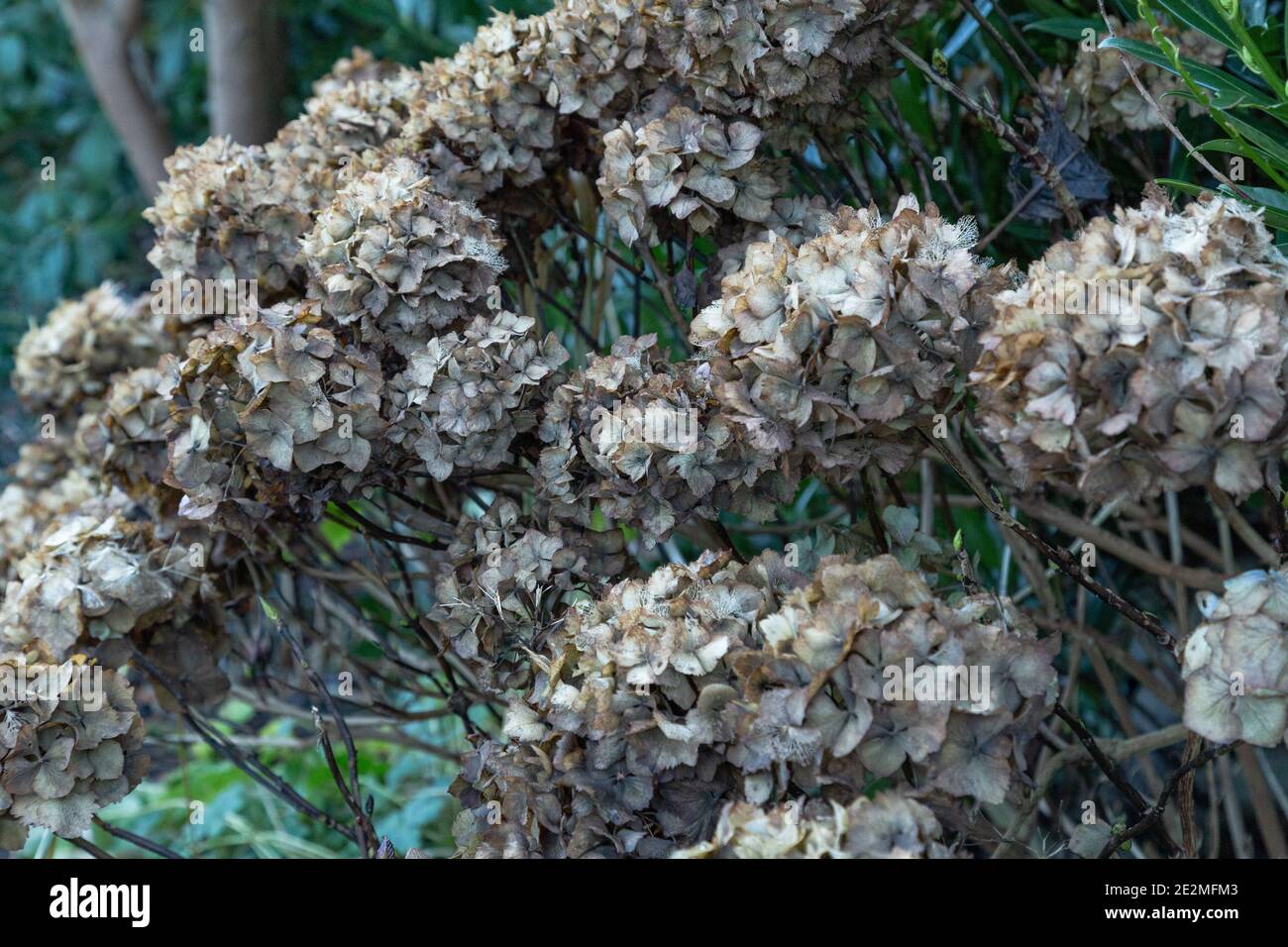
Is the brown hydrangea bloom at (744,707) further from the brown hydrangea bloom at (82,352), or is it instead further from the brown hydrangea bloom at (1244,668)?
the brown hydrangea bloom at (82,352)

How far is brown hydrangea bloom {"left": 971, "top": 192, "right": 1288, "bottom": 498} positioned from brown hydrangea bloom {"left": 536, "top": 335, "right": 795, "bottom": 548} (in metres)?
0.23

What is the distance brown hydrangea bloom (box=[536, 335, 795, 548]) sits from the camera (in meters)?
1.02

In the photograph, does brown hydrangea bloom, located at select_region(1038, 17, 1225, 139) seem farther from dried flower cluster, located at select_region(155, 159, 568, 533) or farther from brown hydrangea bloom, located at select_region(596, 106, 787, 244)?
dried flower cluster, located at select_region(155, 159, 568, 533)

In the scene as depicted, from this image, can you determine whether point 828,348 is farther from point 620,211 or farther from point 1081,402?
point 620,211

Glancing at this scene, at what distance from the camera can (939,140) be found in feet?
5.65

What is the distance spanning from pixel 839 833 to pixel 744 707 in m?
0.12

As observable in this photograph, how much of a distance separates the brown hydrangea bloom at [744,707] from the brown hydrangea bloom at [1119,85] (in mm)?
→ 660

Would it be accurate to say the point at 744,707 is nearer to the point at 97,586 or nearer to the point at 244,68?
the point at 97,586

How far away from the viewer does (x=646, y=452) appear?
1.02 meters

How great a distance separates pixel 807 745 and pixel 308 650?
84.0 inches

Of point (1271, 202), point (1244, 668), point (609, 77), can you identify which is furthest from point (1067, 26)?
point (1244, 668)

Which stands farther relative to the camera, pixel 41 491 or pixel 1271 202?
pixel 41 491

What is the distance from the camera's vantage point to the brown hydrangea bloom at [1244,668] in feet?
2.58
